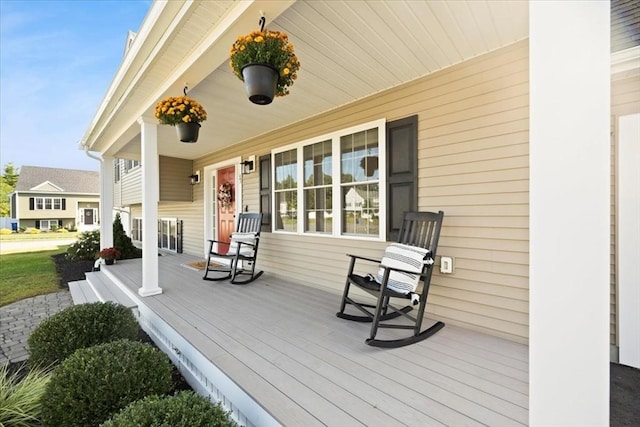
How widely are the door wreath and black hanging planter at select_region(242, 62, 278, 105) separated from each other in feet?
14.0

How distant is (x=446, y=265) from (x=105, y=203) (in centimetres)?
672

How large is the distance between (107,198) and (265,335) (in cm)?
564

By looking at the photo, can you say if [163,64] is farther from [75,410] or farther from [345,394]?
[345,394]

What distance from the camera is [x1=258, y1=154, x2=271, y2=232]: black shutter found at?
16.4ft

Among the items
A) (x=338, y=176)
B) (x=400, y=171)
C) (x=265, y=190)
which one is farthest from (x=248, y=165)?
(x=400, y=171)

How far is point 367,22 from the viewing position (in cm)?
214

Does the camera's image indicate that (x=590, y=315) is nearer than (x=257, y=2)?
Yes

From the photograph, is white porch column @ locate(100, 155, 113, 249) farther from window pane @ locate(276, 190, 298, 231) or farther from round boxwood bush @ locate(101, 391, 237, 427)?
round boxwood bush @ locate(101, 391, 237, 427)

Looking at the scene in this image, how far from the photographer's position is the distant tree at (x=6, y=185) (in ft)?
80.2

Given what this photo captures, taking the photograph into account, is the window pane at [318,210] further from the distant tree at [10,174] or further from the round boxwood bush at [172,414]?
the distant tree at [10,174]

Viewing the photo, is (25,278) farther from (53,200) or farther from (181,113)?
(53,200)

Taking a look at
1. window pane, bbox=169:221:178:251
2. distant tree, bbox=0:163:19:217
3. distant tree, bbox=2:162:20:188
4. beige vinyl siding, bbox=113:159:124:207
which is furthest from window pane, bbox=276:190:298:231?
distant tree, bbox=2:162:20:188

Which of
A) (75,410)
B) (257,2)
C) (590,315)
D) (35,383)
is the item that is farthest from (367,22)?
(35,383)

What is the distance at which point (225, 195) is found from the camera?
6055 millimetres
